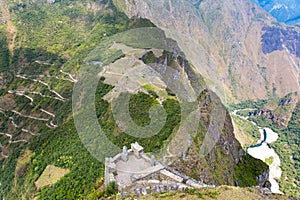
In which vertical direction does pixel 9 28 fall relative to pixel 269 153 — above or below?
above

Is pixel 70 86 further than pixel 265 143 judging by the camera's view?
No

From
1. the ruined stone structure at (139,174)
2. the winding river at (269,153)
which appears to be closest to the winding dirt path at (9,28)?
the ruined stone structure at (139,174)

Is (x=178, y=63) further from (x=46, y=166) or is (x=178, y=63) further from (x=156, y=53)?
(x=46, y=166)

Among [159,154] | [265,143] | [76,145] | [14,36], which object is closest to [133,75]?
[76,145]

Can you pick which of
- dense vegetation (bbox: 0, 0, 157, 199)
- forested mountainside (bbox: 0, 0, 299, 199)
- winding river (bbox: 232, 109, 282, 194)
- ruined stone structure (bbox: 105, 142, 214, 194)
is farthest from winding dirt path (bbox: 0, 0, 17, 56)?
winding river (bbox: 232, 109, 282, 194)

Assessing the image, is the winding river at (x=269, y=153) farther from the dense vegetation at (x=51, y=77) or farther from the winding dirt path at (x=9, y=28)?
the winding dirt path at (x=9, y=28)

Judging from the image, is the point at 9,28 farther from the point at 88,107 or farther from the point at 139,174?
the point at 139,174

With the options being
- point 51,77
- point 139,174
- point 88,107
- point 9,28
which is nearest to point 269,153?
point 51,77
